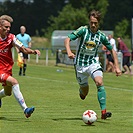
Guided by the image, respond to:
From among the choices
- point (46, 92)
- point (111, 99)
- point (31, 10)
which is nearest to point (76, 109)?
point (111, 99)

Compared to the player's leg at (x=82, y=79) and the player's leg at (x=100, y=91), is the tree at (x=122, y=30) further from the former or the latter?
the player's leg at (x=100, y=91)

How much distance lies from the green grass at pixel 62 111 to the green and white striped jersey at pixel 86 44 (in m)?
1.19

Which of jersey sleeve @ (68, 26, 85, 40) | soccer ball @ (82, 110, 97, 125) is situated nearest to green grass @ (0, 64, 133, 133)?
soccer ball @ (82, 110, 97, 125)

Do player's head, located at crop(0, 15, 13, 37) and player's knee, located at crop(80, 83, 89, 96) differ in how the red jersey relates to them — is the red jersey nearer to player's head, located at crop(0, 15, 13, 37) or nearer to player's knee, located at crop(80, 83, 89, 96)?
player's head, located at crop(0, 15, 13, 37)

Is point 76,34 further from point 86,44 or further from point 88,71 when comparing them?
point 88,71

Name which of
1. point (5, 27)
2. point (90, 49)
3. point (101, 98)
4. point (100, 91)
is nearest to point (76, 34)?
point (90, 49)

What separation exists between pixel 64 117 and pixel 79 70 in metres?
1.03

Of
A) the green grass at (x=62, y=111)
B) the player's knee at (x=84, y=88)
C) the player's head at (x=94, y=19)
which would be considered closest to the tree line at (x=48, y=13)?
the green grass at (x=62, y=111)

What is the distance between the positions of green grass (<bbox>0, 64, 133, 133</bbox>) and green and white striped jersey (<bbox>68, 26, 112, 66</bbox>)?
1.19m

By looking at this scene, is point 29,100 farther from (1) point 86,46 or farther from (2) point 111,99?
(1) point 86,46

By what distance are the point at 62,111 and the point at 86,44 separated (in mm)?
1863

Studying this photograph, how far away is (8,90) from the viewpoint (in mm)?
11906

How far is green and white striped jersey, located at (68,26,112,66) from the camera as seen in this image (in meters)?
12.1

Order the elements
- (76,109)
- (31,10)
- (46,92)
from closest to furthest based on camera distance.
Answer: (76,109), (46,92), (31,10)
